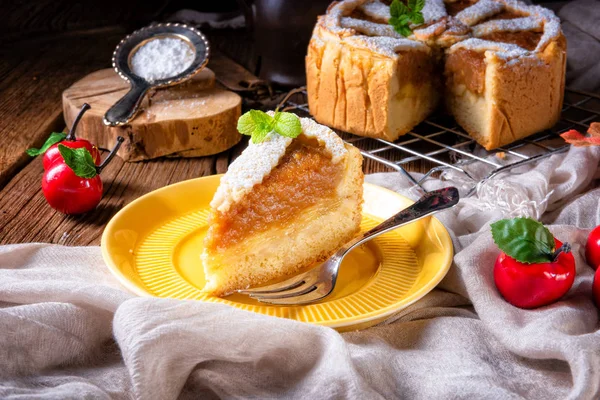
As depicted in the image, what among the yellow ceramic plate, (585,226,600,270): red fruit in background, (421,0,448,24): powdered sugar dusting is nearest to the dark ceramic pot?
(421,0,448,24): powdered sugar dusting

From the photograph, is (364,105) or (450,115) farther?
(450,115)

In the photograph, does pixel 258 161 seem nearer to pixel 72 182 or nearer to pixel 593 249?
pixel 72 182

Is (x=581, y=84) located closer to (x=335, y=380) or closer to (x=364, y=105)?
(x=364, y=105)

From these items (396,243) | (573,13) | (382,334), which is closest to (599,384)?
(382,334)

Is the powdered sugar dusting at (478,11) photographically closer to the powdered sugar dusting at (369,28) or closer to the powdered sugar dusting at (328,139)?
the powdered sugar dusting at (369,28)

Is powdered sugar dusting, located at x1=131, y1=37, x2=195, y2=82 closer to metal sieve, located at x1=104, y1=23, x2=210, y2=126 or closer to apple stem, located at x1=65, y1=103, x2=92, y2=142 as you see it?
metal sieve, located at x1=104, y1=23, x2=210, y2=126

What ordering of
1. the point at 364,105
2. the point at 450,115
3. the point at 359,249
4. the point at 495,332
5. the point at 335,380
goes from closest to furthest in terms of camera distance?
1. the point at 335,380
2. the point at 495,332
3. the point at 359,249
4. the point at 364,105
5. the point at 450,115

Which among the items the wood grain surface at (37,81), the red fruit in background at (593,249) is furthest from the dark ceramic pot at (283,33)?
the red fruit in background at (593,249)
